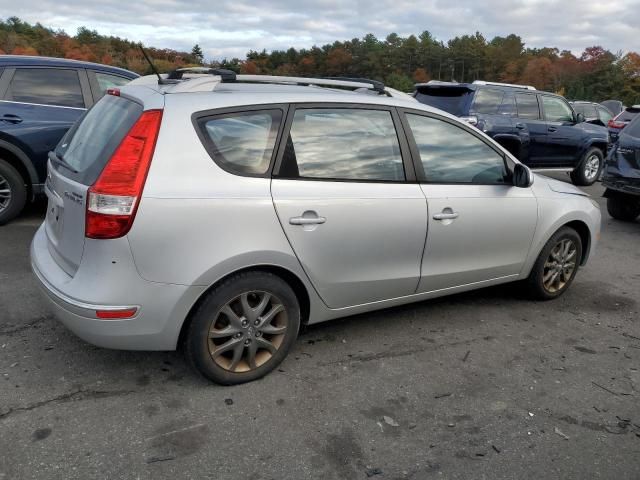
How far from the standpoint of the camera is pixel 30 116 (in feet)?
19.1

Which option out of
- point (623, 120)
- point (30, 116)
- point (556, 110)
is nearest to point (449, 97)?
point (556, 110)

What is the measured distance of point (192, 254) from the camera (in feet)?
8.99

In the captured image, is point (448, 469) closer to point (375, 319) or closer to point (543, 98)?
point (375, 319)

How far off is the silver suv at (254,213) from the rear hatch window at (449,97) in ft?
18.2

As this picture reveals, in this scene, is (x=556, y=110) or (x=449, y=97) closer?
(x=449, y=97)

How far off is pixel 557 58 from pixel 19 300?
73.4 metres

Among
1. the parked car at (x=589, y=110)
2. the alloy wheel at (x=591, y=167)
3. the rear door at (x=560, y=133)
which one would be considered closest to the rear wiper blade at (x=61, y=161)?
the rear door at (x=560, y=133)

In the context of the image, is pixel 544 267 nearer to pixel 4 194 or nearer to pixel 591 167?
pixel 4 194

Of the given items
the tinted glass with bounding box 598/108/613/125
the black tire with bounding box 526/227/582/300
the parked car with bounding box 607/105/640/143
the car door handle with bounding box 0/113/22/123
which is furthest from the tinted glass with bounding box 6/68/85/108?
the tinted glass with bounding box 598/108/613/125

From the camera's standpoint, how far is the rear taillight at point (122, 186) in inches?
103

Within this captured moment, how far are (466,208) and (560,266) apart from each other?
4.37 feet

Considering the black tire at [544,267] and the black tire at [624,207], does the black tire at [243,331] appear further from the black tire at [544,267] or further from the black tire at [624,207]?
the black tire at [624,207]

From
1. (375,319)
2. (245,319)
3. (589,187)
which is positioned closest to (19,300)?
(245,319)

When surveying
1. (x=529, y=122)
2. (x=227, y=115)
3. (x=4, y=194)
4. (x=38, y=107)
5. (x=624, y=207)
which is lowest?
(x=4, y=194)
